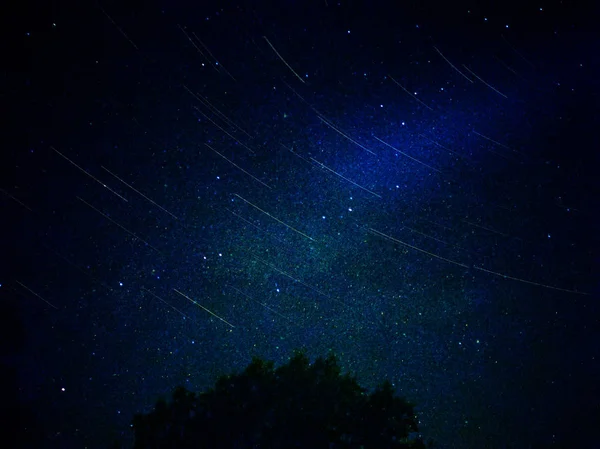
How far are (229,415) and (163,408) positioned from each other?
1.23 metres

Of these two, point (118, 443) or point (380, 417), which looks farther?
point (118, 443)

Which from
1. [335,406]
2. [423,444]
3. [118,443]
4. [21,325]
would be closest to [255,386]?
[335,406]

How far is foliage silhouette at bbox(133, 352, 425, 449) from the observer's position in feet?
20.0

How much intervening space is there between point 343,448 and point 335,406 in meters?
0.59

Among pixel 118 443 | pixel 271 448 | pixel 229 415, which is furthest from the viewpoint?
pixel 118 443

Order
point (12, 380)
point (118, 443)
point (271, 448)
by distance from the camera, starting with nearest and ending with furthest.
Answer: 1. point (271, 448)
2. point (118, 443)
3. point (12, 380)

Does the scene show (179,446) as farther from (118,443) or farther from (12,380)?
(12,380)

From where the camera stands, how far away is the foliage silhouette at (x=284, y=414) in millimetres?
6102

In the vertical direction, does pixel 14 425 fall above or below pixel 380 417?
below

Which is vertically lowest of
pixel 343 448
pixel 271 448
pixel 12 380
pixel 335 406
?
pixel 12 380

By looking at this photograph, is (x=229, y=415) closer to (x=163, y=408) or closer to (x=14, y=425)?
(x=163, y=408)

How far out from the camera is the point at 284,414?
246 inches

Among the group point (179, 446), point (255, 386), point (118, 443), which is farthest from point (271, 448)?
point (118, 443)

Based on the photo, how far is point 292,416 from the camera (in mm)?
6203
